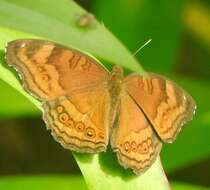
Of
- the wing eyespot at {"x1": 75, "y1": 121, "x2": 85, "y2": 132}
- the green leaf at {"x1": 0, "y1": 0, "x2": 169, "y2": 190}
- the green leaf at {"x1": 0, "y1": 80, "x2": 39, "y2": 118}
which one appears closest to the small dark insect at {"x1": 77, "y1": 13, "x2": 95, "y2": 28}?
the green leaf at {"x1": 0, "y1": 0, "x2": 169, "y2": 190}

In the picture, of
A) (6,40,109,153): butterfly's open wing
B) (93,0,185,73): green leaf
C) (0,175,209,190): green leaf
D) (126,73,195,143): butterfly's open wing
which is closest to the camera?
(6,40,109,153): butterfly's open wing

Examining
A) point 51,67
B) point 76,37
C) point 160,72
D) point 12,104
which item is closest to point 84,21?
point 76,37

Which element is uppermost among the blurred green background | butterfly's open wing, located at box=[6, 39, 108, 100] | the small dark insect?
the small dark insect

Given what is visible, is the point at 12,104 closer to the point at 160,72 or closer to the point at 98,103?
the point at 98,103

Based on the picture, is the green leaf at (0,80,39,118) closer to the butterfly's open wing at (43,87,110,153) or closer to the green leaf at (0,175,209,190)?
the green leaf at (0,175,209,190)

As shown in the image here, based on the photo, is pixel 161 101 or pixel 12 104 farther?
pixel 12 104
